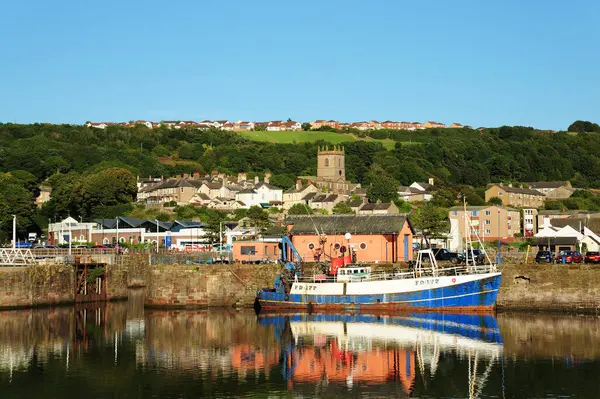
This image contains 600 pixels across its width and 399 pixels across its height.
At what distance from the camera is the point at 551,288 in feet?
171

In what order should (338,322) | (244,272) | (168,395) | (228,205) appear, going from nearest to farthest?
(168,395)
(338,322)
(244,272)
(228,205)

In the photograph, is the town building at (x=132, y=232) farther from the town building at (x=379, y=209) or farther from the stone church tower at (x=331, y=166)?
the stone church tower at (x=331, y=166)

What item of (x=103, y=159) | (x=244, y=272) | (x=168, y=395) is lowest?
(x=168, y=395)

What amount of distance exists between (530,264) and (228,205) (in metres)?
87.1

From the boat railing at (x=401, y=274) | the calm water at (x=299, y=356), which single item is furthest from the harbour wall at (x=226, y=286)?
the calm water at (x=299, y=356)

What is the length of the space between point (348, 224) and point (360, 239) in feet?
4.82

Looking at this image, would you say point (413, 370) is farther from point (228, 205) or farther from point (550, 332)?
point (228, 205)

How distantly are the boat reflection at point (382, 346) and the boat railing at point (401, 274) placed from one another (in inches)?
103

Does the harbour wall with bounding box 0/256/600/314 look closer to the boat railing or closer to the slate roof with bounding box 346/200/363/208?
the boat railing

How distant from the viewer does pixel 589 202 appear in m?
143

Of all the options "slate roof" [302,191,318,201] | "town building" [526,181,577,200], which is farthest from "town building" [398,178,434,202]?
"town building" [526,181,577,200]

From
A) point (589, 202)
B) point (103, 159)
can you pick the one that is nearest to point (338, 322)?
point (589, 202)

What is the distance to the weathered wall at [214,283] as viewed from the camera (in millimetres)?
57812

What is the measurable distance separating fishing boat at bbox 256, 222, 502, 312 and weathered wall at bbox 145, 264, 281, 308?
4.23 feet
